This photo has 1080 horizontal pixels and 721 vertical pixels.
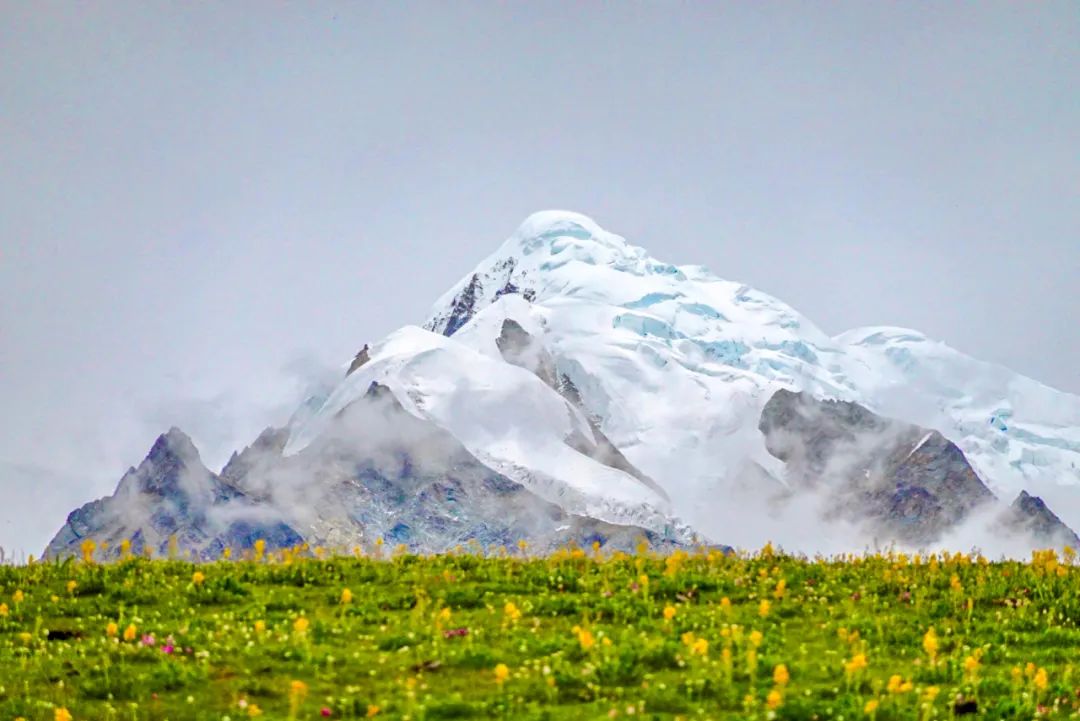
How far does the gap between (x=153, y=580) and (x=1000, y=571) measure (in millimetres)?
15050

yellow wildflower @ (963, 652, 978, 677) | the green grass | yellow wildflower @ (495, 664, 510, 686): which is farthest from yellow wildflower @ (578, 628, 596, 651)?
yellow wildflower @ (963, 652, 978, 677)

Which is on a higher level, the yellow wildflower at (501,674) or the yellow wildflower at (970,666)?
the yellow wildflower at (970,666)

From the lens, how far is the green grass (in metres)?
12.5

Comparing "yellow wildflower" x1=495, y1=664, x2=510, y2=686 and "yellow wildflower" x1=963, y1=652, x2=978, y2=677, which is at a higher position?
"yellow wildflower" x1=963, y1=652, x2=978, y2=677

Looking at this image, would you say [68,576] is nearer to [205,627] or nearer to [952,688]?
[205,627]

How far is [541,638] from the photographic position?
49.4ft

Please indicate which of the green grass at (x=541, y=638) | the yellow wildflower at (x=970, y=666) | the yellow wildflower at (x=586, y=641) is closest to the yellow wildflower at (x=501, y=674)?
the green grass at (x=541, y=638)

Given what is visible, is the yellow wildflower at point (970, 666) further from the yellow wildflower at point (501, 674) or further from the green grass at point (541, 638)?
the yellow wildflower at point (501, 674)

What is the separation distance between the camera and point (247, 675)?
44.9 feet

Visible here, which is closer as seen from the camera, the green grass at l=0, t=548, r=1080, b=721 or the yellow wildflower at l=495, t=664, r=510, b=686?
the yellow wildflower at l=495, t=664, r=510, b=686

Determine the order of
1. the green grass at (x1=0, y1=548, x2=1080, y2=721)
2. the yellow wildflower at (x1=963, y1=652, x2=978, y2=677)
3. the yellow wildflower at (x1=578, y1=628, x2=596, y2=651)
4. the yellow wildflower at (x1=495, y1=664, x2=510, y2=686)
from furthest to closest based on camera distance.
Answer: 1. the yellow wildflower at (x1=578, y1=628, x2=596, y2=651)
2. the yellow wildflower at (x1=963, y1=652, x2=978, y2=677)
3. the green grass at (x1=0, y1=548, x2=1080, y2=721)
4. the yellow wildflower at (x1=495, y1=664, x2=510, y2=686)

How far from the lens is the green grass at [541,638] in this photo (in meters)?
12.5

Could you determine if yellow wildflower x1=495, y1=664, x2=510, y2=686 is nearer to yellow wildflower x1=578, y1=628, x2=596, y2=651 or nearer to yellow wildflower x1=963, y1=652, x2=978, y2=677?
yellow wildflower x1=578, y1=628, x2=596, y2=651

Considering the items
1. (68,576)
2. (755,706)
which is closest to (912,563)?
(755,706)
